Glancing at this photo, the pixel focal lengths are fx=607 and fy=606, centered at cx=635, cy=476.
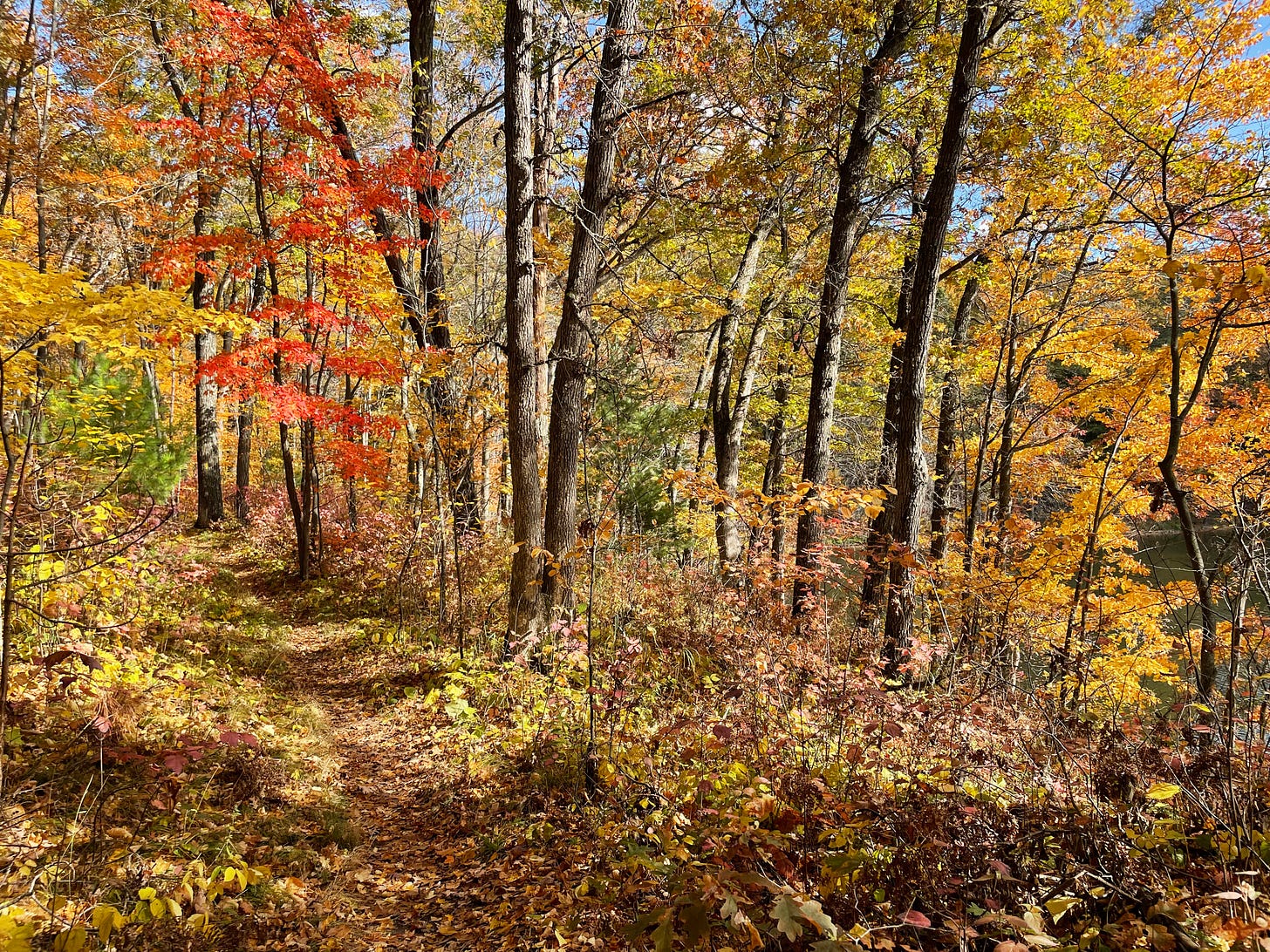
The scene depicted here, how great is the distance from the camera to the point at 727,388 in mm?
12281

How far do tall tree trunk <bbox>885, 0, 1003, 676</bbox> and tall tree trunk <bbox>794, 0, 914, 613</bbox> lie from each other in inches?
36.2

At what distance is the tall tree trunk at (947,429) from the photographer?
34.4ft

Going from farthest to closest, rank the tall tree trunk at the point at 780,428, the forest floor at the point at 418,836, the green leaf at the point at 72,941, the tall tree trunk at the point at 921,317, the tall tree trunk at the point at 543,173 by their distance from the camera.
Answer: the tall tree trunk at the point at 780,428
the tall tree trunk at the point at 543,173
the tall tree trunk at the point at 921,317
the forest floor at the point at 418,836
the green leaf at the point at 72,941

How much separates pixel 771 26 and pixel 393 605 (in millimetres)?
8403

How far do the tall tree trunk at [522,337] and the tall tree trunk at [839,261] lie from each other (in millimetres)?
2948

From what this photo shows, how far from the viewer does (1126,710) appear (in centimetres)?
392

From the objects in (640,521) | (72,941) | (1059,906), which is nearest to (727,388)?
(640,521)

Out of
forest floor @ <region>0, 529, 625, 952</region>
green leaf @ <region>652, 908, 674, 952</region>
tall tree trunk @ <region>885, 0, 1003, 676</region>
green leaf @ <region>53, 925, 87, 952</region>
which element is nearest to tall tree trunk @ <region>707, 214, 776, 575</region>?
tall tree trunk @ <region>885, 0, 1003, 676</region>

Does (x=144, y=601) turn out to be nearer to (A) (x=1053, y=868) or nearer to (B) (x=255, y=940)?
(B) (x=255, y=940)

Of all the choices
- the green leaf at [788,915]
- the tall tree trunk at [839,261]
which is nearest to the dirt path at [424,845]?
the green leaf at [788,915]

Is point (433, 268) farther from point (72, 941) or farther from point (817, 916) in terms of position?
point (817, 916)

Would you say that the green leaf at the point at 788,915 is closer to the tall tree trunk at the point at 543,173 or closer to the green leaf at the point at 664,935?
the green leaf at the point at 664,935

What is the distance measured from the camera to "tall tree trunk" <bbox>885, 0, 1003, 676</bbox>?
573cm

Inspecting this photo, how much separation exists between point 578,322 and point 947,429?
803cm
